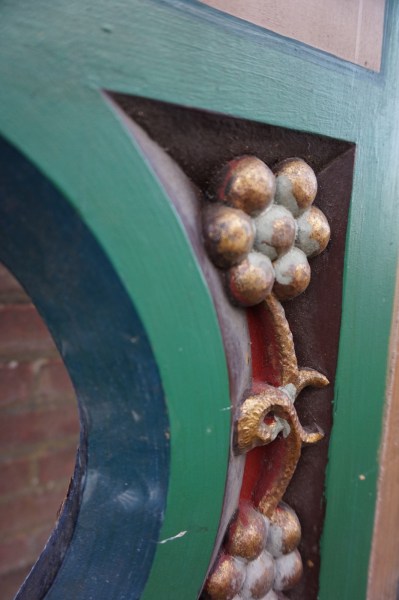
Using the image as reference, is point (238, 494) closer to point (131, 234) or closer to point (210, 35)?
point (131, 234)

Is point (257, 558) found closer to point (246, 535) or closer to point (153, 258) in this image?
point (246, 535)

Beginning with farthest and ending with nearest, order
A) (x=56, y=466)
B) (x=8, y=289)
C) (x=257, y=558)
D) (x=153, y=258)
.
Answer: (x=56, y=466), (x=8, y=289), (x=257, y=558), (x=153, y=258)

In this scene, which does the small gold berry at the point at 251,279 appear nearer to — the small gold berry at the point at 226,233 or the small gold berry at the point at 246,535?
the small gold berry at the point at 226,233

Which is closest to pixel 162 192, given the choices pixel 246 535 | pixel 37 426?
pixel 246 535

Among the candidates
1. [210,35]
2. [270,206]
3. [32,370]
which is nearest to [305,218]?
[270,206]

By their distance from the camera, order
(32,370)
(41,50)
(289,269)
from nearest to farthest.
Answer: (41,50) < (289,269) < (32,370)

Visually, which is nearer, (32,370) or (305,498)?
(305,498)

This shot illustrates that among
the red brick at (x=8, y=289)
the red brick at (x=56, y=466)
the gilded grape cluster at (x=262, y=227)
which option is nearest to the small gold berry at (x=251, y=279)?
the gilded grape cluster at (x=262, y=227)
